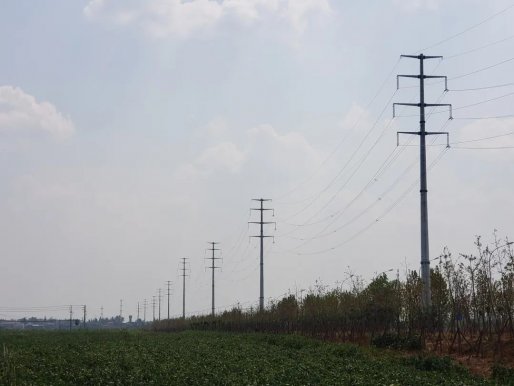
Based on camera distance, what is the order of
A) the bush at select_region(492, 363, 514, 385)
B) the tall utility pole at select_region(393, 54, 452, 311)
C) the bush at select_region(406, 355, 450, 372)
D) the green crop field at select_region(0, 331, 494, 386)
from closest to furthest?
1. the green crop field at select_region(0, 331, 494, 386)
2. the bush at select_region(492, 363, 514, 385)
3. the bush at select_region(406, 355, 450, 372)
4. the tall utility pole at select_region(393, 54, 452, 311)

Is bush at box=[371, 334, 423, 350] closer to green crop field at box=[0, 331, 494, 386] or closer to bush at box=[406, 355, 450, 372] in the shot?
green crop field at box=[0, 331, 494, 386]

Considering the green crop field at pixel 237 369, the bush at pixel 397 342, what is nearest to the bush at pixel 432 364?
the green crop field at pixel 237 369

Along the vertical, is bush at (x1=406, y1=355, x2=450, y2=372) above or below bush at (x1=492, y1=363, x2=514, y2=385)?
below

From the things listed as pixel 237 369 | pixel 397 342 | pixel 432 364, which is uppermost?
pixel 432 364

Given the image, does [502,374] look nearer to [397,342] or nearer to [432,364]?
[432,364]

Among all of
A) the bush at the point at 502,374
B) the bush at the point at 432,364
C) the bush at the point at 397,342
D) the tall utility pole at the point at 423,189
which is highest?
the tall utility pole at the point at 423,189

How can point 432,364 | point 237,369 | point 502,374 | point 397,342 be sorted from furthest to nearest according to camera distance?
1. point 397,342
2. point 432,364
3. point 237,369
4. point 502,374

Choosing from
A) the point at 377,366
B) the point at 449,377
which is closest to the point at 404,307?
the point at 377,366

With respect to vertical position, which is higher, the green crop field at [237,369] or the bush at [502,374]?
the bush at [502,374]

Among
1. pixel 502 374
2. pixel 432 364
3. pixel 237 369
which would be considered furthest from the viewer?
pixel 432 364

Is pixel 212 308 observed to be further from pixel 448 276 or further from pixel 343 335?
pixel 448 276

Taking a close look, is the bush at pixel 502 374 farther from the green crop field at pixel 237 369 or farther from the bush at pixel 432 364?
the bush at pixel 432 364

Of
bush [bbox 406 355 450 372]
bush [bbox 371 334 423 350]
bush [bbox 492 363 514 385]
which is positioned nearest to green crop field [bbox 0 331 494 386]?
bush [bbox 406 355 450 372]

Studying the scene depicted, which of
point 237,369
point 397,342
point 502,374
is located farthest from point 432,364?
point 397,342
